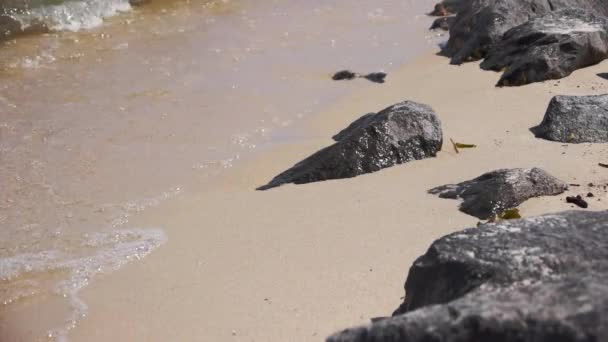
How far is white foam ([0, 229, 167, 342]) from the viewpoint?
454 centimetres

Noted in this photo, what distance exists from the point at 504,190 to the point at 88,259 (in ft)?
7.55

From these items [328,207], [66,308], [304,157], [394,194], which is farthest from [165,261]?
[304,157]

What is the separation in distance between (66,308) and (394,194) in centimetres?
194

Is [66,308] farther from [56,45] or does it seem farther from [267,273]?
[56,45]

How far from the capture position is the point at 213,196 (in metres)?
5.54

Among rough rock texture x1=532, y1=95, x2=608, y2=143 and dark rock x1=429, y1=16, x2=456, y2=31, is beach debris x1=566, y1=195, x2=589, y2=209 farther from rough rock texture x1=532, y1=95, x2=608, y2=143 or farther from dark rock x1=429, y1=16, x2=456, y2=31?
dark rock x1=429, y1=16, x2=456, y2=31

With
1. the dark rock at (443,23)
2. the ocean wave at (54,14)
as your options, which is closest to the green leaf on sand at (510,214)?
the dark rock at (443,23)

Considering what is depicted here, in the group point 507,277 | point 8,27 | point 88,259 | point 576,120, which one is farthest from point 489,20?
point 507,277

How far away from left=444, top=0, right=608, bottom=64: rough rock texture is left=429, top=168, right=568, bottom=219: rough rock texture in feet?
12.0

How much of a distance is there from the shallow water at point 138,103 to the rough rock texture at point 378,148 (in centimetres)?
77

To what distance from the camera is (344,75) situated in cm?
809

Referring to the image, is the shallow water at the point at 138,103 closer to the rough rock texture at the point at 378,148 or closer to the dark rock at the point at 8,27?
A: the dark rock at the point at 8,27

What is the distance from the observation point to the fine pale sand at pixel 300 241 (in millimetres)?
3836

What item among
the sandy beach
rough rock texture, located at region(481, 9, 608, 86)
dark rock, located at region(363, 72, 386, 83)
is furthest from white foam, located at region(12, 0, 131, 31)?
rough rock texture, located at region(481, 9, 608, 86)
